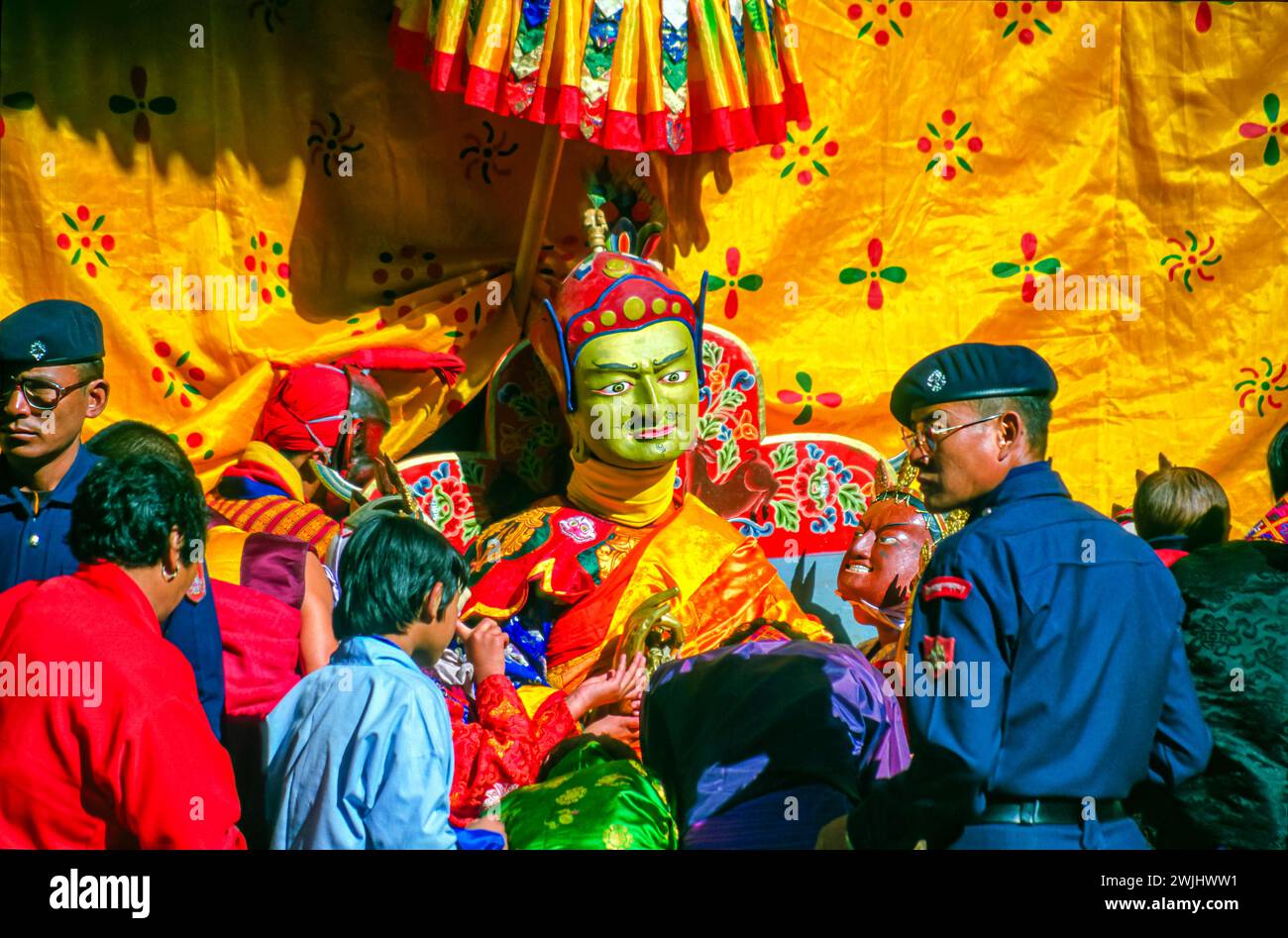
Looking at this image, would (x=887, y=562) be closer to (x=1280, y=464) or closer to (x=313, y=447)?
(x=1280, y=464)

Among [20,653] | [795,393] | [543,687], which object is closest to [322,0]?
[795,393]

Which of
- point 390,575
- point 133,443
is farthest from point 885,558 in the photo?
point 133,443

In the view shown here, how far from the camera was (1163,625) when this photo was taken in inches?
176

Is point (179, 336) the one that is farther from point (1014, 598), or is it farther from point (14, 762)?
point (1014, 598)

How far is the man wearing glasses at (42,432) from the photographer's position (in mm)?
5152

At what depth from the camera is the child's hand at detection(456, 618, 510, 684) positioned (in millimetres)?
5180

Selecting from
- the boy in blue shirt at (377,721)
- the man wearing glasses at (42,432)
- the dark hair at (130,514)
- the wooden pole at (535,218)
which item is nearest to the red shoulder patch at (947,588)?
the boy in blue shirt at (377,721)

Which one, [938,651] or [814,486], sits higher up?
[814,486]

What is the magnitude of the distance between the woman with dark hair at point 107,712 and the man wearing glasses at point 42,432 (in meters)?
0.59

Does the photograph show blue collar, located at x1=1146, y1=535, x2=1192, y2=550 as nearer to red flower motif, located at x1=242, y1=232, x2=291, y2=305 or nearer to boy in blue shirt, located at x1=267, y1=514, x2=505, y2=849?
boy in blue shirt, located at x1=267, y1=514, x2=505, y2=849

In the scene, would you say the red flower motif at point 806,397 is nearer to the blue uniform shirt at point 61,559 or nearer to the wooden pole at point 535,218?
the wooden pole at point 535,218

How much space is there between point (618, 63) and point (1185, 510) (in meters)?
2.20

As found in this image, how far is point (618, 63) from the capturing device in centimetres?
621

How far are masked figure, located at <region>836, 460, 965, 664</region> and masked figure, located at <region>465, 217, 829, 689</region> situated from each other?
18cm
